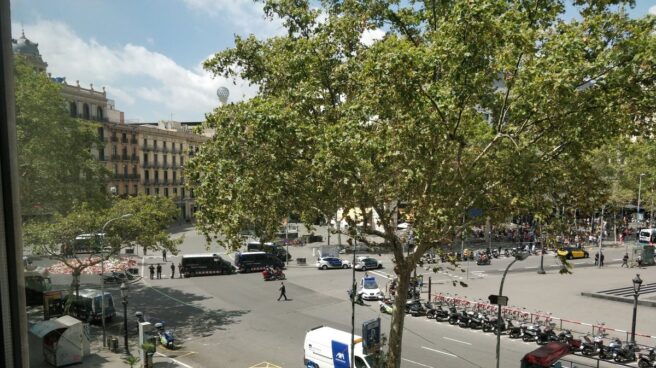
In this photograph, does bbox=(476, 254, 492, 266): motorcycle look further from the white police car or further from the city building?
the city building

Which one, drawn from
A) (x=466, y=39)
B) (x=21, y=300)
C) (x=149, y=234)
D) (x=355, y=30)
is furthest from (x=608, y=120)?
(x=149, y=234)

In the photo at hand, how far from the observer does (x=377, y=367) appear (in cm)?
1485

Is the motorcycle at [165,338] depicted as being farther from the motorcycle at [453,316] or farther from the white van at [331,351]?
the motorcycle at [453,316]

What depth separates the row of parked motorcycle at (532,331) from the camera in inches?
709

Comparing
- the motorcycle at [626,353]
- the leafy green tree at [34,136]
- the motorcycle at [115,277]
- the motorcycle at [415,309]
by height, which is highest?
the leafy green tree at [34,136]

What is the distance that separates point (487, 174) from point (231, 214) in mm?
6506

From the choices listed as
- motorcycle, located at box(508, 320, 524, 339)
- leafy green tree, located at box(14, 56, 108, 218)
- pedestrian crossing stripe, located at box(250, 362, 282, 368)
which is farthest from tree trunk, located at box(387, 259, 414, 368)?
motorcycle, located at box(508, 320, 524, 339)

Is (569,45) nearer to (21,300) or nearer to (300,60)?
(300,60)

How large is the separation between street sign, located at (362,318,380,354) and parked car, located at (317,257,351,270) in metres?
22.8

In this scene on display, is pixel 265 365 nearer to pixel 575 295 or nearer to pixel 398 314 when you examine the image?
pixel 398 314

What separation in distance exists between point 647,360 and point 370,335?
10281 millimetres

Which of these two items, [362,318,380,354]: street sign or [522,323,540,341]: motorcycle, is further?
[522,323,540,341]: motorcycle

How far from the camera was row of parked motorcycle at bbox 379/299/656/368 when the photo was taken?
18000 millimetres

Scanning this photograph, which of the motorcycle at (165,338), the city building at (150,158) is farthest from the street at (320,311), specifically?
the city building at (150,158)
